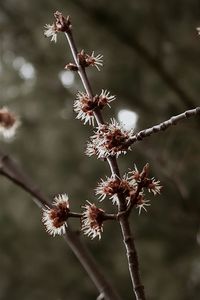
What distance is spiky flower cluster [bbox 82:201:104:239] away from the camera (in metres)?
0.69

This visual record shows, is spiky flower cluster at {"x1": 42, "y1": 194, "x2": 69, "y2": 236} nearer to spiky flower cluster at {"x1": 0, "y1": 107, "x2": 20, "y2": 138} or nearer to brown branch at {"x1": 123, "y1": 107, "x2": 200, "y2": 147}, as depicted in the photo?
brown branch at {"x1": 123, "y1": 107, "x2": 200, "y2": 147}

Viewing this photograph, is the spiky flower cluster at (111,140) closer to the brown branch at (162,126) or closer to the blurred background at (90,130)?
the brown branch at (162,126)

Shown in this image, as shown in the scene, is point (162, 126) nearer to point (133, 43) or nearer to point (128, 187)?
point (128, 187)

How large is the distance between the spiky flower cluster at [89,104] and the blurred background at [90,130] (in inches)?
62.0

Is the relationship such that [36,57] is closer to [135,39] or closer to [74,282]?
[135,39]

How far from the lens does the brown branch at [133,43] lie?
2.46 metres

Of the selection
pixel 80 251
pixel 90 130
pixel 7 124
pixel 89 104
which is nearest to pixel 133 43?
pixel 90 130

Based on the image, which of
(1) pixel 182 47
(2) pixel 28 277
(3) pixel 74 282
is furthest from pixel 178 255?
(1) pixel 182 47

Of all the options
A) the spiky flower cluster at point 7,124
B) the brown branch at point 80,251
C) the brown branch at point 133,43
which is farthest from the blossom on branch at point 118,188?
the brown branch at point 133,43

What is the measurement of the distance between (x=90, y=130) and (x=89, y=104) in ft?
8.30

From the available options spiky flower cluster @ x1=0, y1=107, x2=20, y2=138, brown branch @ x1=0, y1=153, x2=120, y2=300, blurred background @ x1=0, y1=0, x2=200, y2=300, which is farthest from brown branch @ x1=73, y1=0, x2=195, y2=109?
brown branch @ x1=0, y1=153, x2=120, y2=300

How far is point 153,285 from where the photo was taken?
3049 millimetres

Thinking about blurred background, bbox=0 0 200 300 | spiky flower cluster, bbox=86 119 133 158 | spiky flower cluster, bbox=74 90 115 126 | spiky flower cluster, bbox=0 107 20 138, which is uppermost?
blurred background, bbox=0 0 200 300

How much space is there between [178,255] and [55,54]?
1262 mm
